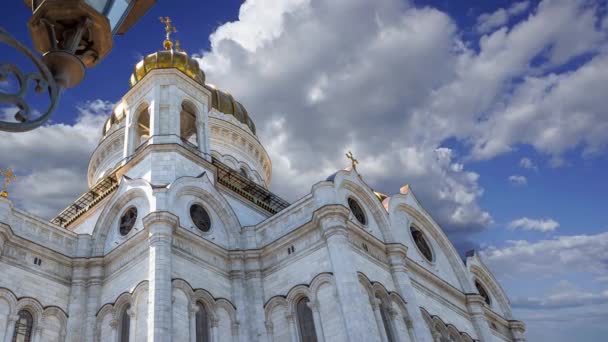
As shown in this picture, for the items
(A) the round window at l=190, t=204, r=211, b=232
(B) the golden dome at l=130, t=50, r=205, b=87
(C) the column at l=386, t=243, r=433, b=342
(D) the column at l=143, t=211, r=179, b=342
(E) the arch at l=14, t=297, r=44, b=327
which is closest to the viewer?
(D) the column at l=143, t=211, r=179, b=342

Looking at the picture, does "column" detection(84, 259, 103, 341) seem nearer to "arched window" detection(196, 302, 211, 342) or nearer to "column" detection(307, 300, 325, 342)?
"arched window" detection(196, 302, 211, 342)

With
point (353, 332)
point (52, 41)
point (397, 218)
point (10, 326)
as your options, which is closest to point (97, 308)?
point (10, 326)

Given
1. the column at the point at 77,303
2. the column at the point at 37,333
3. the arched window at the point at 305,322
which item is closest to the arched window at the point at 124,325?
the column at the point at 77,303

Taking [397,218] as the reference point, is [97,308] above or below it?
below

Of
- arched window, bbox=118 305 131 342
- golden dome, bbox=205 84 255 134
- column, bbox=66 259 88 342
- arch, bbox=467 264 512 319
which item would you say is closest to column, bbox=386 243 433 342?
arch, bbox=467 264 512 319

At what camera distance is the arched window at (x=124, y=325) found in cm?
2034

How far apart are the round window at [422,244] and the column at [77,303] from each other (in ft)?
49.9

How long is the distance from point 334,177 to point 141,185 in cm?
804

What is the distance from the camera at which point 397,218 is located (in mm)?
27609

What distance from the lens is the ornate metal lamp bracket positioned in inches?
173

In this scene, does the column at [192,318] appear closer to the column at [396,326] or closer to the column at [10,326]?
the column at [10,326]

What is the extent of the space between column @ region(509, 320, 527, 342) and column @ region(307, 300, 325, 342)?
16.6m

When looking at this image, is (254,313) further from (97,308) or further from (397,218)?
(397,218)

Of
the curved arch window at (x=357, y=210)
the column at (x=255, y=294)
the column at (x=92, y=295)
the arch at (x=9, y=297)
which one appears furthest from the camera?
the curved arch window at (x=357, y=210)
